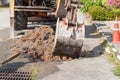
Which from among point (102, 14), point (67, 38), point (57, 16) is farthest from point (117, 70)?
point (102, 14)

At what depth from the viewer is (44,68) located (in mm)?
8500

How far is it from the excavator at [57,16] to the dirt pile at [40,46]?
0.34 metres

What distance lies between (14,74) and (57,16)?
9.67ft

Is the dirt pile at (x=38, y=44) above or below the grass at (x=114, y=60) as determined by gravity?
above

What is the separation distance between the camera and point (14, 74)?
809 cm

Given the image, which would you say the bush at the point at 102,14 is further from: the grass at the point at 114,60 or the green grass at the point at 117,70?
the green grass at the point at 117,70

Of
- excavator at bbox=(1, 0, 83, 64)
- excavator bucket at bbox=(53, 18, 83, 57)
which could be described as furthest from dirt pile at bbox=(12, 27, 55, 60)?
excavator bucket at bbox=(53, 18, 83, 57)

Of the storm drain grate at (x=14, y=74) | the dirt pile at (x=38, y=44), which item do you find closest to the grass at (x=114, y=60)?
the dirt pile at (x=38, y=44)

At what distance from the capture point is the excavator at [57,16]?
8688 mm

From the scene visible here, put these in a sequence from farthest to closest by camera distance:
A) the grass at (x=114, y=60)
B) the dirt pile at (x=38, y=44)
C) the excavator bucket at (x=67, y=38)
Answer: the dirt pile at (x=38, y=44) → the excavator bucket at (x=67, y=38) → the grass at (x=114, y=60)

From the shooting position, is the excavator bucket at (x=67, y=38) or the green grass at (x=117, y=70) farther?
the excavator bucket at (x=67, y=38)

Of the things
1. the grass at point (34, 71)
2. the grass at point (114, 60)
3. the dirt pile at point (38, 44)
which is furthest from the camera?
the dirt pile at point (38, 44)

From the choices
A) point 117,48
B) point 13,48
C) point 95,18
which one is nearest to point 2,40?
point 13,48

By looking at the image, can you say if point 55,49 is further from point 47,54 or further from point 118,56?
point 118,56
